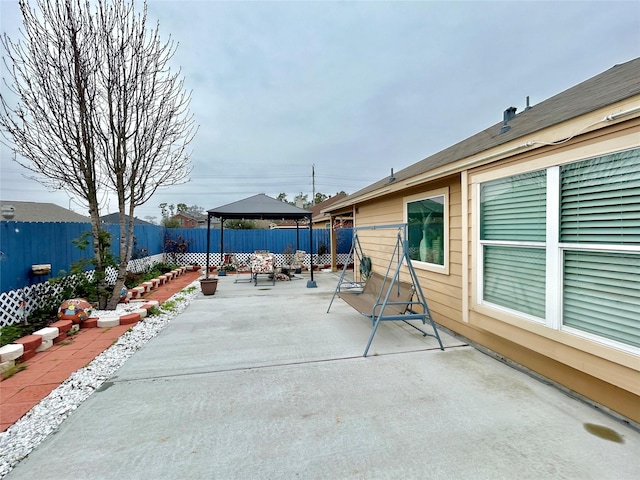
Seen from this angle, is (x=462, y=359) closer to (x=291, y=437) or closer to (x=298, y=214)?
(x=291, y=437)

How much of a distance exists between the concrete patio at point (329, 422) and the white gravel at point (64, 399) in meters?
0.09

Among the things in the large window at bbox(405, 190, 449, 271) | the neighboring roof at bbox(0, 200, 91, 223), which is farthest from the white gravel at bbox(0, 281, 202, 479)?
the neighboring roof at bbox(0, 200, 91, 223)

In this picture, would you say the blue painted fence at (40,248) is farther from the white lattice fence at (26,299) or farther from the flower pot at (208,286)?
the flower pot at (208,286)

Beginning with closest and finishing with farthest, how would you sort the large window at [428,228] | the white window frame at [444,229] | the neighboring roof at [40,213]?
the white window frame at [444,229]
the large window at [428,228]
the neighboring roof at [40,213]

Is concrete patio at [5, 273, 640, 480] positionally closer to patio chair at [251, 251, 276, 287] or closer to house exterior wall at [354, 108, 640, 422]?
house exterior wall at [354, 108, 640, 422]

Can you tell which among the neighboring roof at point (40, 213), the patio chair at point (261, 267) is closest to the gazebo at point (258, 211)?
the patio chair at point (261, 267)

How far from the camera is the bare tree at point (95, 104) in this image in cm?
438

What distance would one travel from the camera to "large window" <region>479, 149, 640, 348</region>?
6.37ft

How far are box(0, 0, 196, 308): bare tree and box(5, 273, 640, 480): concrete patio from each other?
10.8 ft

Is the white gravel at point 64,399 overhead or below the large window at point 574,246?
below

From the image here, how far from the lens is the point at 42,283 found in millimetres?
4582

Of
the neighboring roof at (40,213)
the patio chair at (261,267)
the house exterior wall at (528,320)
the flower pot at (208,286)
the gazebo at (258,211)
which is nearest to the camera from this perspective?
the house exterior wall at (528,320)

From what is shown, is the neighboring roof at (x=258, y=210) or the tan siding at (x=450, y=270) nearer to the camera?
the tan siding at (x=450, y=270)

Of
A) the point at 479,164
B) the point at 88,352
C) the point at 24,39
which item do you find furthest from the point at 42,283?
the point at 479,164
